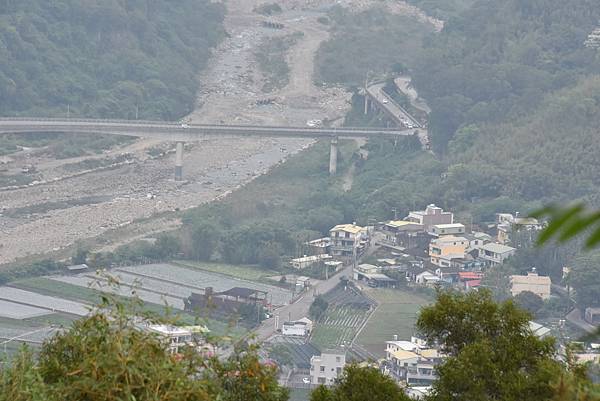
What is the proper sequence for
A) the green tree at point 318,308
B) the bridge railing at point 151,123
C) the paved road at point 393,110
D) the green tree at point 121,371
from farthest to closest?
the paved road at point 393,110 < the bridge railing at point 151,123 < the green tree at point 318,308 < the green tree at point 121,371

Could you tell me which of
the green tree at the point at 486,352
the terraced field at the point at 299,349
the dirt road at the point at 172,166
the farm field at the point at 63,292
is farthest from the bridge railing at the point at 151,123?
the green tree at the point at 486,352

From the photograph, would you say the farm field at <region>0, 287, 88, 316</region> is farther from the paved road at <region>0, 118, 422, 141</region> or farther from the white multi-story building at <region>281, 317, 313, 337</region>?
the paved road at <region>0, 118, 422, 141</region>

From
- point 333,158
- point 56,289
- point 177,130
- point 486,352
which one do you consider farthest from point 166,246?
point 486,352

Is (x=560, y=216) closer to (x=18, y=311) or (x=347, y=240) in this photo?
(x=18, y=311)

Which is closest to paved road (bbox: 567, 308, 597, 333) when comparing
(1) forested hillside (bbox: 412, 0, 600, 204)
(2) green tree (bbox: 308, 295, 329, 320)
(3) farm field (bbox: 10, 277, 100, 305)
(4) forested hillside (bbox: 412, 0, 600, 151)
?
(2) green tree (bbox: 308, 295, 329, 320)

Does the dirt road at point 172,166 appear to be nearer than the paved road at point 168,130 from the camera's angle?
Yes

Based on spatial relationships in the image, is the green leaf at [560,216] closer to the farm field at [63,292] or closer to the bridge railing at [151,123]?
the farm field at [63,292]

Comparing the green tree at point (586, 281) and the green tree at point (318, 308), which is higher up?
the green tree at point (586, 281)

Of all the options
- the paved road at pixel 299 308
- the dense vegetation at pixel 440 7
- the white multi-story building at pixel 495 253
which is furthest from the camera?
the dense vegetation at pixel 440 7
